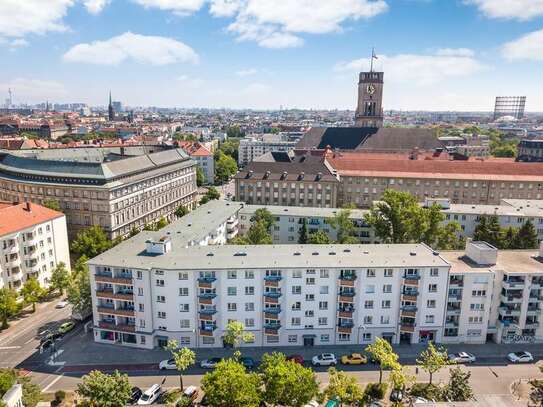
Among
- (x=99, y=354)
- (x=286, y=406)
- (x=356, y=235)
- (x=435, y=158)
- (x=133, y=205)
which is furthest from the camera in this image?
(x=435, y=158)

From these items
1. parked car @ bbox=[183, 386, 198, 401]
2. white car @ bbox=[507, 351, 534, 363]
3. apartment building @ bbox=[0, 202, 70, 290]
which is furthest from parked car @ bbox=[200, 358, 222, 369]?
white car @ bbox=[507, 351, 534, 363]

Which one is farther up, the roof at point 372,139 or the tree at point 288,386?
the roof at point 372,139

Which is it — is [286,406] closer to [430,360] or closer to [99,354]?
[430,360]

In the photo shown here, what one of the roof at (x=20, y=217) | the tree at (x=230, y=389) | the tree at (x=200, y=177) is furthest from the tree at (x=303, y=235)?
the tree at (x=200, y=177)

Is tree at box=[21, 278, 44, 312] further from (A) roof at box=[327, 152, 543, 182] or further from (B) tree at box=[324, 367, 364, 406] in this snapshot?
(A) roof at box=[327, 152, 543, 182]

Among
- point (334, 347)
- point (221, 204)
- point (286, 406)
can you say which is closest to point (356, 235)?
point (221, 204)

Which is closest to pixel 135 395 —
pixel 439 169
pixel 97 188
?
pixel 97 188

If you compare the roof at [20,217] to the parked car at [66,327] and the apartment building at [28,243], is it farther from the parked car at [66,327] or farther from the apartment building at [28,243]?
the parked car at [66,327]
